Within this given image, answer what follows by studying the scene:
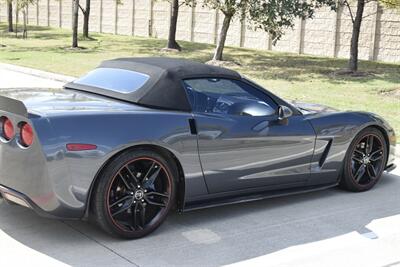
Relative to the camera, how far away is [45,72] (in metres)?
17.4

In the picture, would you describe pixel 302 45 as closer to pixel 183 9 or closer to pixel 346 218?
pixel 183 9

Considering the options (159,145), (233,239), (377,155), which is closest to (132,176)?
(159,145)

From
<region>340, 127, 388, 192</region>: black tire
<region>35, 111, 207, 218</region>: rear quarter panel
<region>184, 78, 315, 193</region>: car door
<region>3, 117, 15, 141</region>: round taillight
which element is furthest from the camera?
<region>340, 127, 388, 192</region>: black tire

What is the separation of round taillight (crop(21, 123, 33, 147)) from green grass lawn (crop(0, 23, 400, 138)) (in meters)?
6.96

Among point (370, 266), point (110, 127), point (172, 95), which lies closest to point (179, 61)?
point (172, 95)

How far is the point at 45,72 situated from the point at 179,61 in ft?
40.5

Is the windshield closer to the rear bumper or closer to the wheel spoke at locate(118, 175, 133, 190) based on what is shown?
the wheel spoke at locate(118, 175, 133, 190)

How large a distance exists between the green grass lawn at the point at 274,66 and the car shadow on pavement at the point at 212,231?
459cm

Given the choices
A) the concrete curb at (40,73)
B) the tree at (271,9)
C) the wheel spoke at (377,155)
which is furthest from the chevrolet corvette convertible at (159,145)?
the tree at (271,9)

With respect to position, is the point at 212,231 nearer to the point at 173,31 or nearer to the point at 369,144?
the point at 369,144

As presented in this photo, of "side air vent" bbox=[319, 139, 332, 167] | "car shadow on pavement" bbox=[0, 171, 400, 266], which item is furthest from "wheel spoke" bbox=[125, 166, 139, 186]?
"side air vent" bbox=[319, 139, 332, 167]

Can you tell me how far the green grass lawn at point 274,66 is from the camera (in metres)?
13.4

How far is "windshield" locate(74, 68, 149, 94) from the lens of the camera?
532cm

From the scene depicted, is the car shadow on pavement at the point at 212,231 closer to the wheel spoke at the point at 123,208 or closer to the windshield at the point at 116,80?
the wheel spoke at the point at 123,208
